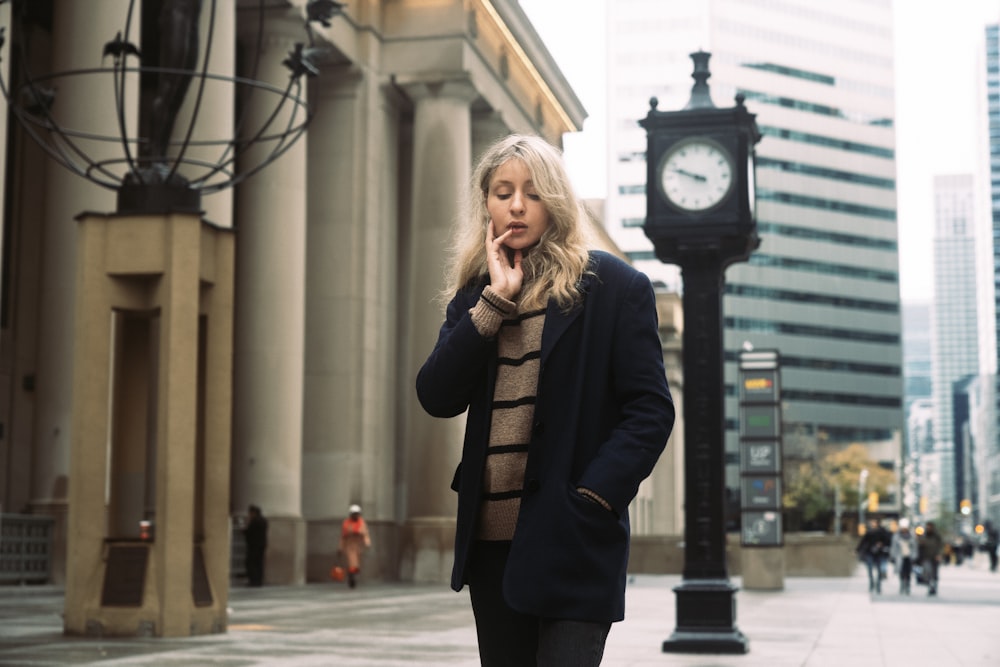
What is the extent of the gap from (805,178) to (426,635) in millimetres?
149867

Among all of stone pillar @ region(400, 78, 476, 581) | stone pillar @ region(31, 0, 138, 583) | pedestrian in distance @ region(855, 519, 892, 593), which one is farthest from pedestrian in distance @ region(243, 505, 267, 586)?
pedestrian in distance @ region(855, 519, 892, 593)

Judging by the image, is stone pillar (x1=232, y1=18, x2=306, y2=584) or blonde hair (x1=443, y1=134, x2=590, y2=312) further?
stone pillar (x1=232, y1=18, x2=306, y2=584)

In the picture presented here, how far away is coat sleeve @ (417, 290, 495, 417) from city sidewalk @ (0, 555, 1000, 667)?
745 cm

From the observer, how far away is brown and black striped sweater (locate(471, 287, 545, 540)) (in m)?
3.73

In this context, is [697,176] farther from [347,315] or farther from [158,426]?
[347,315]

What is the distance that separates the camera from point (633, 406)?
12.2 ft

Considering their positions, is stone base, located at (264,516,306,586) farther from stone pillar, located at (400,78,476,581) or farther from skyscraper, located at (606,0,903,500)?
skyscraper, located at (606,0,903,500)

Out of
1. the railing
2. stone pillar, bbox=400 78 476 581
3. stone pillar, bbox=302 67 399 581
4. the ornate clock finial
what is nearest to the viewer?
the ornate clock finial

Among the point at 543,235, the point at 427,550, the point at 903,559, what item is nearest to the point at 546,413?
the point at 543,235

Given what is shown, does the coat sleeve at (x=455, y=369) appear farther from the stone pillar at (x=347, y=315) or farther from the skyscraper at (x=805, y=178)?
the skyscraper at (x=805, y=178)

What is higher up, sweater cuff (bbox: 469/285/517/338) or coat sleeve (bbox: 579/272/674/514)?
sweater cuff (bbox: 469/285/517/338)

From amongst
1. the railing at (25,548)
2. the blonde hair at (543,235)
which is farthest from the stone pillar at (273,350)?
the blonde hair at (543,235)

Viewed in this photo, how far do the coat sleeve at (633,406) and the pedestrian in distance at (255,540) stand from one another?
77.4 feet

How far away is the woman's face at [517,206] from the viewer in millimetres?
3939
